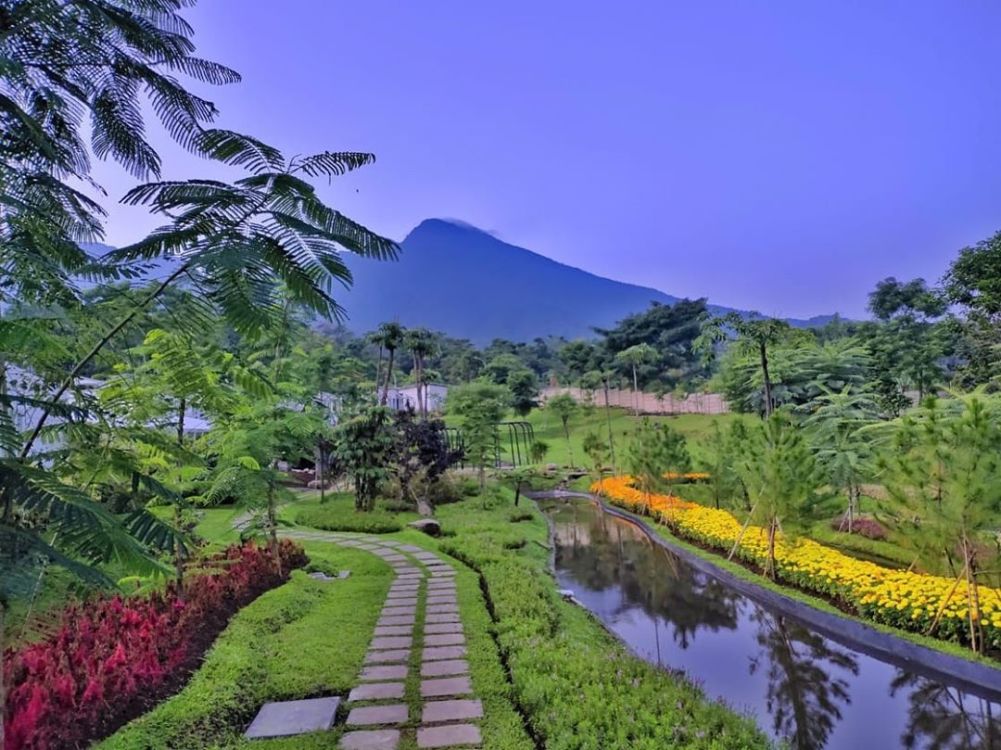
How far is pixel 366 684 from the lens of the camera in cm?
438

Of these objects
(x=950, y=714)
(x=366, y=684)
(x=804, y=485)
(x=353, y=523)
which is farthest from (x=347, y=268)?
(x=353, y=523)

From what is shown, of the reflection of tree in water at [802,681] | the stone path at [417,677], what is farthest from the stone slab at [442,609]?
the reflection of tree in water at [802,681]

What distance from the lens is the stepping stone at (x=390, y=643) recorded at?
514 centimetres

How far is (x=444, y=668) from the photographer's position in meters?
4.62

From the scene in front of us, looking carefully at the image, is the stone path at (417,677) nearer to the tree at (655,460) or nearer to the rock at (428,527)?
the rock at (428,527)

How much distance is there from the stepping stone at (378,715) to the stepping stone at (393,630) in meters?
1.49

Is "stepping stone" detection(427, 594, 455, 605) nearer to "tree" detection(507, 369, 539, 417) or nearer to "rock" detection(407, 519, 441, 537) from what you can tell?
"rock" detection(407, 519, 441, 537)

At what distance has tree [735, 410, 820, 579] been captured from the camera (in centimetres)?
847

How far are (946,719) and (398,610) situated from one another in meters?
4.91

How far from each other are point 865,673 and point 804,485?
117 inches

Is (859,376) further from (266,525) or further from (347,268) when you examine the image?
(347,268)

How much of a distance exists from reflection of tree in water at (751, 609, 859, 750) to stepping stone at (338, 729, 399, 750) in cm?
317

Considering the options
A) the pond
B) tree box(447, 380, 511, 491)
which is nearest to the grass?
the pond

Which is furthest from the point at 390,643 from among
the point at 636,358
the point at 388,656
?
the point at 636,358
